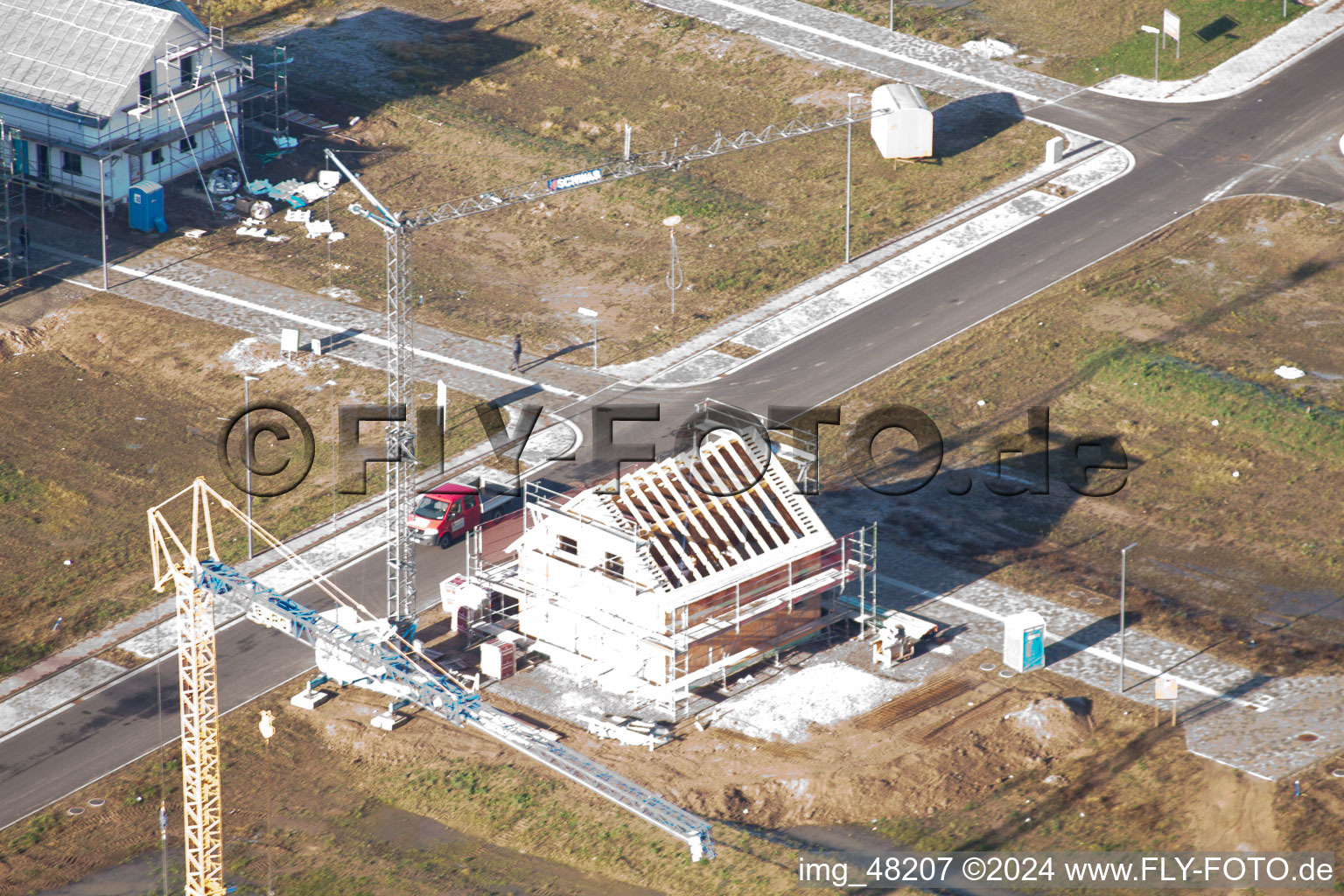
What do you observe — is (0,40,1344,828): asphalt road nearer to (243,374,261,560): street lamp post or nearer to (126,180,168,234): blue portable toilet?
(243,374,261,560): street lamp post

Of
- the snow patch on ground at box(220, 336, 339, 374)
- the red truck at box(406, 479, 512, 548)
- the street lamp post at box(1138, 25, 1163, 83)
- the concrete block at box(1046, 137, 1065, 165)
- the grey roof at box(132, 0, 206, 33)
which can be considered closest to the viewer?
the red truck at box(406, 479, 512, 548)

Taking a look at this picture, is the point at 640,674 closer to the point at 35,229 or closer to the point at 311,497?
the point at 311,497

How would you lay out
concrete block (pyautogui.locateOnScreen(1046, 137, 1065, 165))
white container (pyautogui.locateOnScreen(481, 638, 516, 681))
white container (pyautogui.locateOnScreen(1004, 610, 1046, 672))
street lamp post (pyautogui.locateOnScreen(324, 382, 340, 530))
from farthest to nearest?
concrete block (pyautogui.locateOnScreen(1046, 137, 1065, 165)) < street lamp post (pyautogui.locateOnScreen(324, 382, 340, 530)) < white container (pyautogui.locateOnScreen(481, 638, 516, 681)) < white container (pyautogui.locateOnScreen(1004, 610, 1046, 672))

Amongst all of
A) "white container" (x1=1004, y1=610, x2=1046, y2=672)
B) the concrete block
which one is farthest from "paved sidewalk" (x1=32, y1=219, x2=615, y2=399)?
the concrete block

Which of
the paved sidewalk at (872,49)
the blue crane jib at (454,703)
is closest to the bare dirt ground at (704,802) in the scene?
the blue crane jib at (454,703)

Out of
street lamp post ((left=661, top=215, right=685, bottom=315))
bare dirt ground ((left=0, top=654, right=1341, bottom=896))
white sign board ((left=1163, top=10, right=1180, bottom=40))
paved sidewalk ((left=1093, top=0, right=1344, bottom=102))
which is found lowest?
bare dirt ground ((left=0, top=654, right=1341, bottom=896))

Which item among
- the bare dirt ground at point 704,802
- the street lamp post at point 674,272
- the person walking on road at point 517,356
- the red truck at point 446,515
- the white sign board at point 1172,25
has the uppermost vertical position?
the white sign board at point 1172,25

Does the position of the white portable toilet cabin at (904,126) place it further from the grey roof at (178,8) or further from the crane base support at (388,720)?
the crane base support at (388,720)
